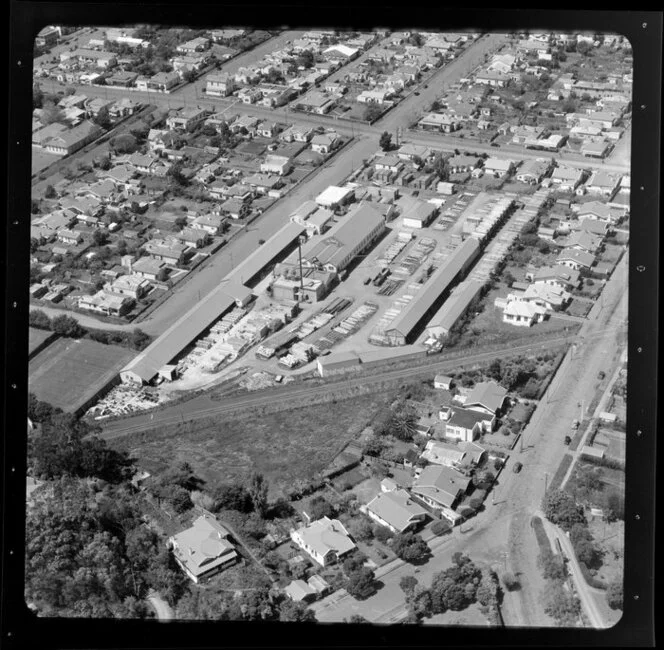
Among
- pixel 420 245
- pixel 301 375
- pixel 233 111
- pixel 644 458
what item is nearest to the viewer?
pixel 644 458

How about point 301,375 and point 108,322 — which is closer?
point 301,375

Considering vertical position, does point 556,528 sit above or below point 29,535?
below

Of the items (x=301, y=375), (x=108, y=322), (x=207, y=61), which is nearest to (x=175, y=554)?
(x=301, y=375)

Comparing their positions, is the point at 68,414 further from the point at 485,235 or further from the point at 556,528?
the point at 485,235

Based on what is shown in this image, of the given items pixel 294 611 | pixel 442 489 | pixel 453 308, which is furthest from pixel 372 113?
pixel 294 611
